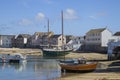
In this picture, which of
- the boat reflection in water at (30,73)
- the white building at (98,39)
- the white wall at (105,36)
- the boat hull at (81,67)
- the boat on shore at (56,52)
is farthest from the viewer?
the white wall at (105,36)

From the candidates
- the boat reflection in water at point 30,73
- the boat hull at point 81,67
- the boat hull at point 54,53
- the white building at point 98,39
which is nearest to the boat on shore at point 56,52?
the boat hull at point 54,53

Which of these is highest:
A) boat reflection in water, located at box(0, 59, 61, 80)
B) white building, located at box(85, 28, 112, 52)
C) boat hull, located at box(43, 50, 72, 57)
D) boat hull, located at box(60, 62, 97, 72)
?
white building, located at box(85, 28, 112, 52)

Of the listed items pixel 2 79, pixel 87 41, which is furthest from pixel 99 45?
pixel 2 79

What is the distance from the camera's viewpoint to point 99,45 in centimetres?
13488

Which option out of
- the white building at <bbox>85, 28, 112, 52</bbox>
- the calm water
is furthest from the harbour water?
the white building at <bbox>85, 28, 112, 52</bbox>

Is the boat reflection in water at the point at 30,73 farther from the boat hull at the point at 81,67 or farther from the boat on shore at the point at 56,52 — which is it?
the boat on shore at the point at 56,52

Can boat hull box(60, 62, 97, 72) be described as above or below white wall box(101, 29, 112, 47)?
below

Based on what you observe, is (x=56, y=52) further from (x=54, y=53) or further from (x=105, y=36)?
(x=105, y=36)

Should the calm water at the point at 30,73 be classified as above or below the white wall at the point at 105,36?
below

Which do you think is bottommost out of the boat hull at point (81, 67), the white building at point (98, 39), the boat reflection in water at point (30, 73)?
the boat reflection in water at point (30, 73)

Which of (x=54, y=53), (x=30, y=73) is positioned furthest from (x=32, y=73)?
(x=54, y=53)

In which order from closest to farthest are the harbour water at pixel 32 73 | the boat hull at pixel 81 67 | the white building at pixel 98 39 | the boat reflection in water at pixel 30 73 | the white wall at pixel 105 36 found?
the boat reflection in water at pixel 30 73 → the harbour water at pixel 32 73 → the boat hull at pixel 81 67 → the white building at pixel 98 39 → the white wall at pixel 105 36

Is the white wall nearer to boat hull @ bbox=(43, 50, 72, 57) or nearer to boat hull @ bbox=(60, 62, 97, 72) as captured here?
boat hull @ bbox=(43, 50, 72, 57)

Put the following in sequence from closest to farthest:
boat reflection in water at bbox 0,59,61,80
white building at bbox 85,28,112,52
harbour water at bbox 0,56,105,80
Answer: boat reflection in water at bbox 0,59,61,80 → harbour water at bbox 0,56,105,80 → white building at bbox 85,28,112,52
